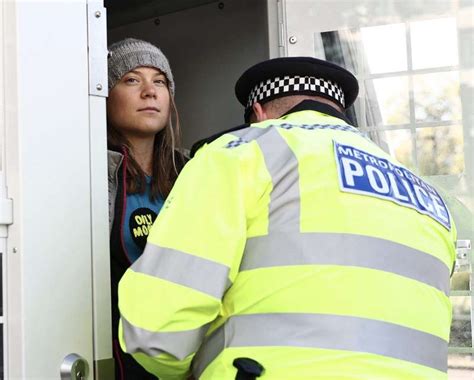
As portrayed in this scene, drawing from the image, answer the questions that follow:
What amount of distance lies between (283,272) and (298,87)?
18.5 inches

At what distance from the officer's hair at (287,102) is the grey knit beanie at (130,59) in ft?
2.08

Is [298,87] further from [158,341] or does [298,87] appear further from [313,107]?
[158,341]

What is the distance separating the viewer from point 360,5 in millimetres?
2283

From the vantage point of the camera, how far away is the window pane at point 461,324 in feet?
6.95

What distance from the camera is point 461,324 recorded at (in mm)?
2125

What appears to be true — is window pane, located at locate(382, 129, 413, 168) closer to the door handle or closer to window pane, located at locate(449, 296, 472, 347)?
window pane, located at locate(449, 296, 472, 347)

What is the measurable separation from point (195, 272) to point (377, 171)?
1.38 ft

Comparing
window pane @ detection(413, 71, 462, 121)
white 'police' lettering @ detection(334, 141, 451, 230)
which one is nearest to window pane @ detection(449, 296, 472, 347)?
window pane @ detection(413, 71, 462, 121)

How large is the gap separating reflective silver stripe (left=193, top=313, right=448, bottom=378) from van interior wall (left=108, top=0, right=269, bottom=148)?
186 cm

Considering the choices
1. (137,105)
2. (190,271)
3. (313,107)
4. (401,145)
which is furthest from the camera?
(401,145)

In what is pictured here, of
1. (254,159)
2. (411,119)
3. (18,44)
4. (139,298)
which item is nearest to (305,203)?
(254,159)

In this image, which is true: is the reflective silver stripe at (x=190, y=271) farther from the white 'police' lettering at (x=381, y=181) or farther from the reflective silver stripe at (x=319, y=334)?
the white 'police' lettering at (x=381, y=181)

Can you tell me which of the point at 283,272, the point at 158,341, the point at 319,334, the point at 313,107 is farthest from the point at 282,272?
the point at 313,107

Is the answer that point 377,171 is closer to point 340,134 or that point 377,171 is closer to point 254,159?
point 340,134
